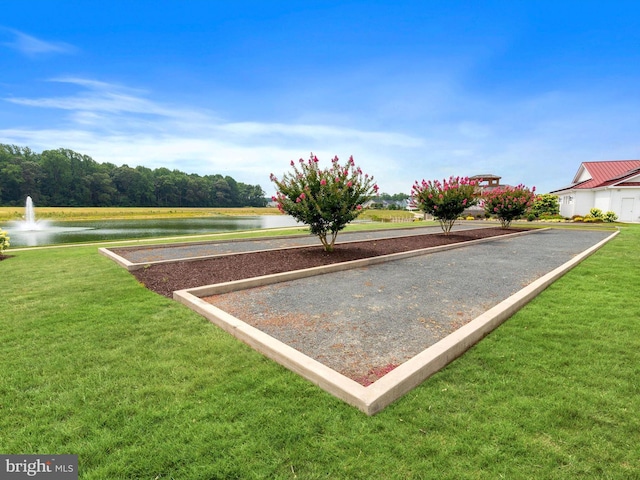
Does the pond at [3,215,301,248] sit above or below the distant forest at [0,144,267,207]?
below

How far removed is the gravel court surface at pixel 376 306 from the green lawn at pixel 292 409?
565 millimetres

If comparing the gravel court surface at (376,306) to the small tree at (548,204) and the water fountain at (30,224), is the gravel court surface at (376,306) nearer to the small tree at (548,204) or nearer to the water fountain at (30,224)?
the small tree at (548,204)

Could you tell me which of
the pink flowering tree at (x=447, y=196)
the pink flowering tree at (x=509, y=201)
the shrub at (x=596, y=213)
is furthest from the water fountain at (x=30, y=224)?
the shrub at (x=596, y=213)

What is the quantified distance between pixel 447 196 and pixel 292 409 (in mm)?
14300

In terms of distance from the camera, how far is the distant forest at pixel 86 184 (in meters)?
78.0

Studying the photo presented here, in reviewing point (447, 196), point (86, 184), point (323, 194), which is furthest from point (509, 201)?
point (86, 184)

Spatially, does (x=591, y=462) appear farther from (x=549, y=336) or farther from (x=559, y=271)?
(x=559, y=271)

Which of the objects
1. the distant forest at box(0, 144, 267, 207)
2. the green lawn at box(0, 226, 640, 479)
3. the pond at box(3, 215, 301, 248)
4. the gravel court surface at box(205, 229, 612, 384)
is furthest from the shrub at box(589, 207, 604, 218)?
the distant forest at box(0, 144, 267, 207)

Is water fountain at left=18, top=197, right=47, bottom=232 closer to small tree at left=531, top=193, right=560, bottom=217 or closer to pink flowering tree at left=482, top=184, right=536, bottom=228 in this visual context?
pink flowering tree at left=482, top=184, right=536, bottom=228

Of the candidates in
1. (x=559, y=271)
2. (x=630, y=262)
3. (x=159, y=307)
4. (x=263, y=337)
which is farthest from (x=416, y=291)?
(x=630, y=262)

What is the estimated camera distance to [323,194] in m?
9.31

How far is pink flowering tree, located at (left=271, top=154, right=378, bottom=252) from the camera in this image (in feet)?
30.4

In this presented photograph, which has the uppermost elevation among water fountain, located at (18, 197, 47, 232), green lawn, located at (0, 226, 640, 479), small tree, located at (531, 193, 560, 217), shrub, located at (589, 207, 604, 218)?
small tree, located at (531, 193, 560, 217)

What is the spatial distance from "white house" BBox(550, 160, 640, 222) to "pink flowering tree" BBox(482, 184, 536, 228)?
17.3 m
